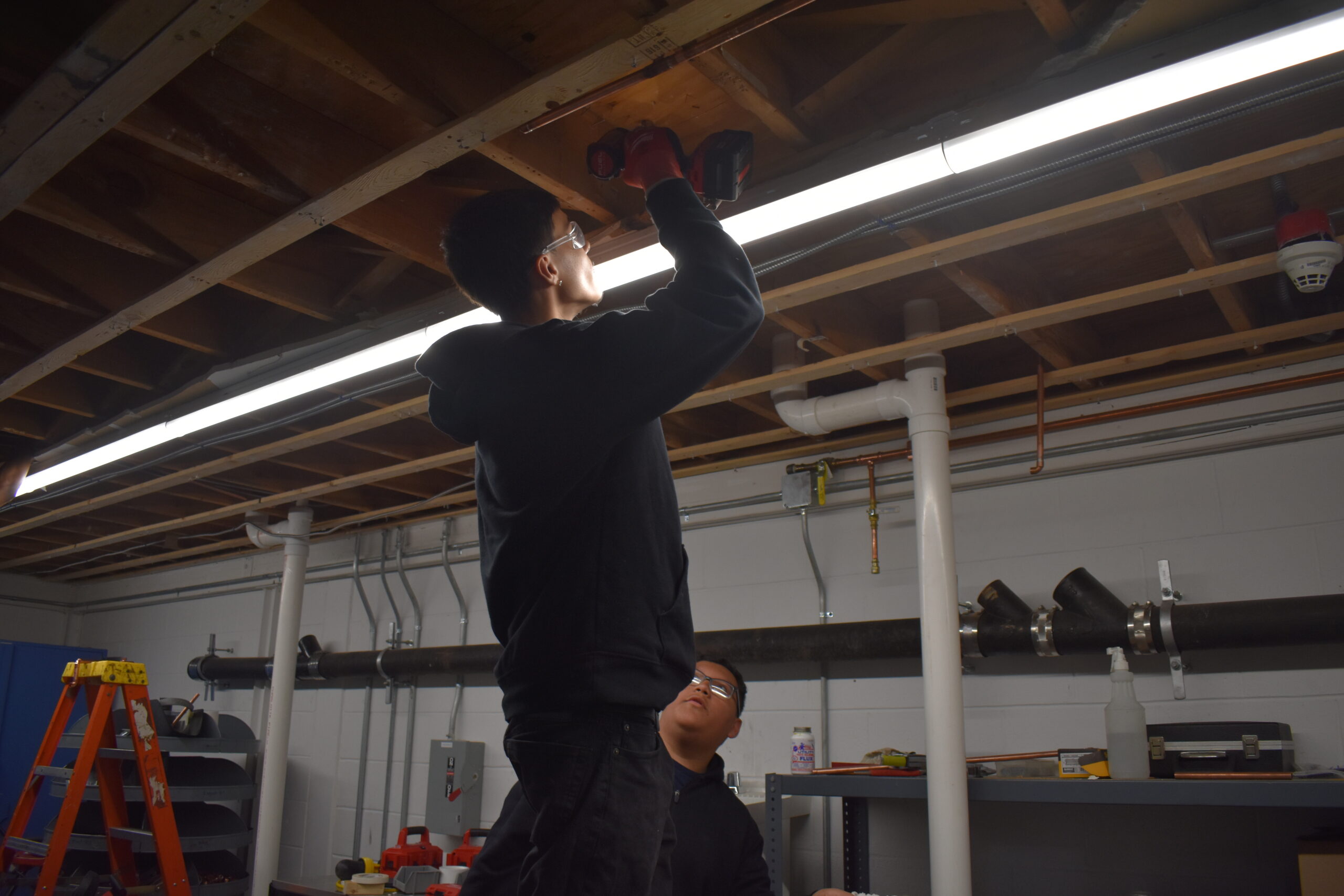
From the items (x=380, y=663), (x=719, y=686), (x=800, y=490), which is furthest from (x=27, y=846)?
(x=800, y=490)

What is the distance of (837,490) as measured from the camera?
390cm

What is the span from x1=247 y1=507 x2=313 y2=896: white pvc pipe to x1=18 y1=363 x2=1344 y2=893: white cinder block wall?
3.70ft

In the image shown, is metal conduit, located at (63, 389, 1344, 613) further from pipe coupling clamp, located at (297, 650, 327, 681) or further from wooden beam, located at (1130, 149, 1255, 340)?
pipe coupling clamp, located at (297, 650, 327, 681)

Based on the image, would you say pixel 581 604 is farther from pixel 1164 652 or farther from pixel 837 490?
pixel 837 490

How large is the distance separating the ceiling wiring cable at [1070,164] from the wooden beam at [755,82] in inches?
11.6

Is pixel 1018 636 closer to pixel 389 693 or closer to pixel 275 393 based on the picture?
pixel 275 393

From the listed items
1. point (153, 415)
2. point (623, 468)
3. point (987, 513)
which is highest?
point (153, 415)

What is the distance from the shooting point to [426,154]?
A: 6.54ft

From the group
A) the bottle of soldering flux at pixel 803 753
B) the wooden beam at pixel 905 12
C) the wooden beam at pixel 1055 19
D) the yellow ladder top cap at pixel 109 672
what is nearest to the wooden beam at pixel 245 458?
the yellow ladder top cap at pixel 109 672

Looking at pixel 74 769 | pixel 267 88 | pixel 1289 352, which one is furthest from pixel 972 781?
pixel 74 769

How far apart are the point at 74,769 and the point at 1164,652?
439cm

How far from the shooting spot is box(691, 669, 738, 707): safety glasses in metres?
2.46

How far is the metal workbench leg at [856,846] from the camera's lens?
123 inches

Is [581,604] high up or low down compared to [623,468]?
down
